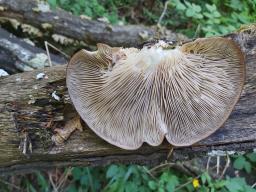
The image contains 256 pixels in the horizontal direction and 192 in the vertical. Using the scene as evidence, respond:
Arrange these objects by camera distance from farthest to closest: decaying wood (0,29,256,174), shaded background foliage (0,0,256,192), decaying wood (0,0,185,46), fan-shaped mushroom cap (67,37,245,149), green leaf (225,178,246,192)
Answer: decaying wood (0,0,185,46) < shaded background foliage (0,0,256,192) < green leaf (225,178,246,192) < decaying wood (0,29,256,174) < fan-shaped mushroom cap (67,37,245,149)

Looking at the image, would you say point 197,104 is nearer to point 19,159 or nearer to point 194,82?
point 194,82

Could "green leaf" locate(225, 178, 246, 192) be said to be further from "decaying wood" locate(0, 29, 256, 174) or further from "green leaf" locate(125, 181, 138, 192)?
"decaying wood" locate(0, 29, 256, 174)

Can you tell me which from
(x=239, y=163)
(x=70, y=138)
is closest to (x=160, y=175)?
(x=239, y=163)

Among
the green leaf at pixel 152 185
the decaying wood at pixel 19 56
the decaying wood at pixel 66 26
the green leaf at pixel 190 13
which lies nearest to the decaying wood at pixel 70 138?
the green leaf at pixel 152 185

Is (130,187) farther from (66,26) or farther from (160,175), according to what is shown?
(66,26)

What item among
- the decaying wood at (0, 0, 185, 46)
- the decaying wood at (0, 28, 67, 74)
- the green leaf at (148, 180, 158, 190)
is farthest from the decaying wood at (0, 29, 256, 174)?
the decaying wood at (0, 0, 185, 46)
